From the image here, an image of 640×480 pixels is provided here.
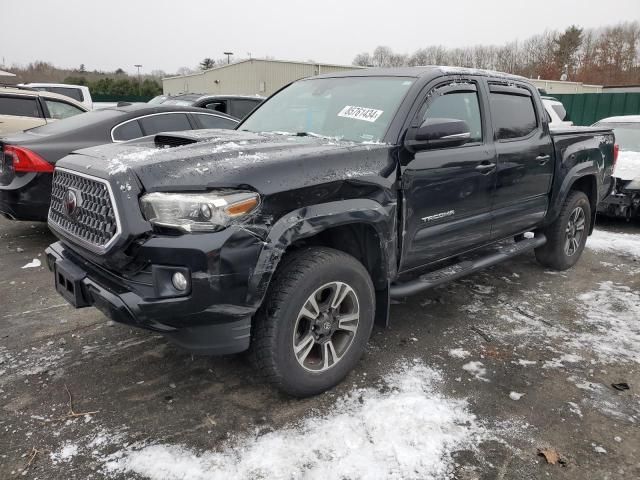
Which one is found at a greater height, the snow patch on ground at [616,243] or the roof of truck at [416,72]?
the roof of truck at [416,72]

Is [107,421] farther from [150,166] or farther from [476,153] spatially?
[476,153]

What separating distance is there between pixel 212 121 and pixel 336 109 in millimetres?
3228

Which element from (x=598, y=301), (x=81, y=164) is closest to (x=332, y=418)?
(x=81, y=164)

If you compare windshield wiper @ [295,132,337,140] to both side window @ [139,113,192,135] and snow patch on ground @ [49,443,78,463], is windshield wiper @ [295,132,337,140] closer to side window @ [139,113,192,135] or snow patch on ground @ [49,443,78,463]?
snow patch on ground @ [49,443,78,463]

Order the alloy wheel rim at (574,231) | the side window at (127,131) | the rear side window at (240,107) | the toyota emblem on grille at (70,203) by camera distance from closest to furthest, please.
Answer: the toyota emblem on grille at (70,203)
the alloy wheel rim at (574,231)
the side window at (127,131)
the rear side window at (240,107)

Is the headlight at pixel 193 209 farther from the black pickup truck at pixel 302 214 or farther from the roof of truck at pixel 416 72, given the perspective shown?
the roof of truck at pixel 416 72

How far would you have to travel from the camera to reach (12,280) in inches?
178

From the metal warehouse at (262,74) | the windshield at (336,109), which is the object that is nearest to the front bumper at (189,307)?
the windshield at (336,109)

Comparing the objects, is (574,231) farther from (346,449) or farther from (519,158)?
(346,449)

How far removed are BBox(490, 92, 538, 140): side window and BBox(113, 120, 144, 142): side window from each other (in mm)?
3799

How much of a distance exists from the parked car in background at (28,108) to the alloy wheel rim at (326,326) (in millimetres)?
7149

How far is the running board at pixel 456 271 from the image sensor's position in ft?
10.6

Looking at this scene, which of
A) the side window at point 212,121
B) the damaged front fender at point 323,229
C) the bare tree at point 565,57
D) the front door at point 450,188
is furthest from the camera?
the bare tree at point 565,57

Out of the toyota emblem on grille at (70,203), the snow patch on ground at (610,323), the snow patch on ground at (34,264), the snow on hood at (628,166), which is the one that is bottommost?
the snow patch on ground at (610,323)
